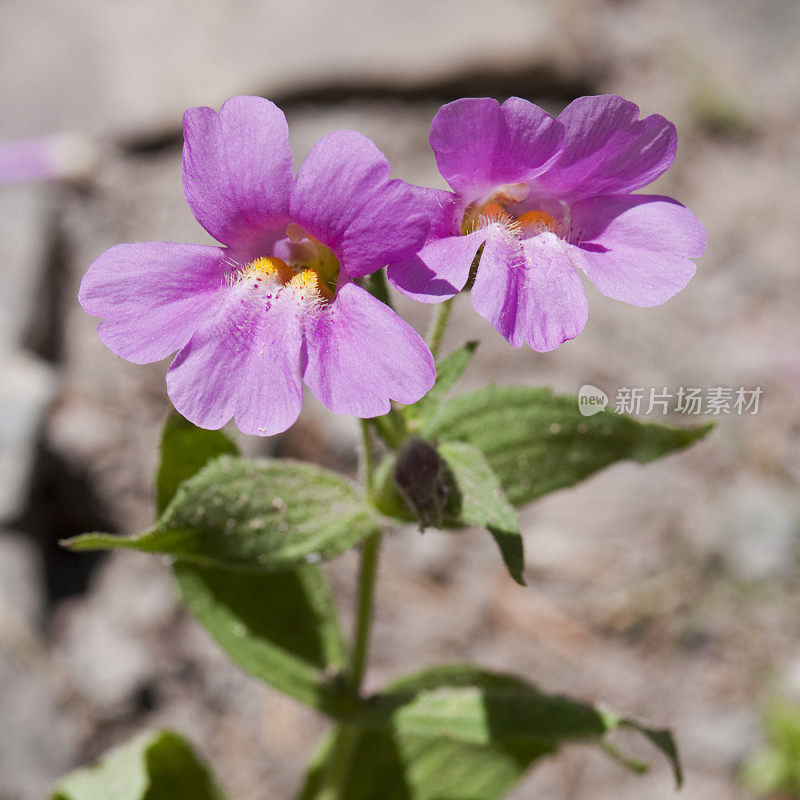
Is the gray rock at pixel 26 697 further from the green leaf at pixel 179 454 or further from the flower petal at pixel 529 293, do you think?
the flower petal at pixel 529 293

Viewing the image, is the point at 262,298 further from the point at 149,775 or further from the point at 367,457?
the point at 149,775

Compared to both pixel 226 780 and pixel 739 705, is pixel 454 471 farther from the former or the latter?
pixel 739 705

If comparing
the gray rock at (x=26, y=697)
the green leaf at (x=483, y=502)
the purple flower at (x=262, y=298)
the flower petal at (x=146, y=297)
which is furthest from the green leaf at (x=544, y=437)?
the gray rock at (x=26, y=697)

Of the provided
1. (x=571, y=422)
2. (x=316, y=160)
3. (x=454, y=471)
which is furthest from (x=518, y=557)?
(x=316, y=160)

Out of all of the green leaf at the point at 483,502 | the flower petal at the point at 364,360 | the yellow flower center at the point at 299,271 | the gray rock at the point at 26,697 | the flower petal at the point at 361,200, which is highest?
the flower petal at the point at 361,200

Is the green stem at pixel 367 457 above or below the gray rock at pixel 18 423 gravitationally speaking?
above

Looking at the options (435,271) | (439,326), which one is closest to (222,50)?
(439,326)

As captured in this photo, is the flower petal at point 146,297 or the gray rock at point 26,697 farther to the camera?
the gray rock at point 26,697
